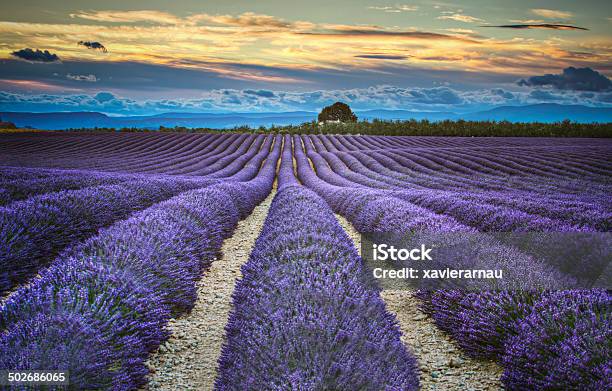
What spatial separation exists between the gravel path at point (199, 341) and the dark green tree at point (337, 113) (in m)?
82.5

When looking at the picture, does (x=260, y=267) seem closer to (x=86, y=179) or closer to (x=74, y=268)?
(x=74, y=268)

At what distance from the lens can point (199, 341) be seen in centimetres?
391

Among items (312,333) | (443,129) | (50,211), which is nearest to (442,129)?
(443,129)

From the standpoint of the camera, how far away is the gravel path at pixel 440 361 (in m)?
3.10

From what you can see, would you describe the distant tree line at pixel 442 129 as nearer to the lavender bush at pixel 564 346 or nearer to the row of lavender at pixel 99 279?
the row of lavender at pixel 99 279

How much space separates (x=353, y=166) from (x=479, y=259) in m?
21.0

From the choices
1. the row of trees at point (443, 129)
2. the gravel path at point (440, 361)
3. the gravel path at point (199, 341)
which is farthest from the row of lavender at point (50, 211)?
the row of trees at point (443, 129)

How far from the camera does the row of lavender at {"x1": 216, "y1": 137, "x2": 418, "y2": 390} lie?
7.04 ft

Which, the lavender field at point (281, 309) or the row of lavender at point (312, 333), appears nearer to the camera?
the row of lavender at point (312, 333)

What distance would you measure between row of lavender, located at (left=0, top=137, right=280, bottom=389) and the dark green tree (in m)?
80.6

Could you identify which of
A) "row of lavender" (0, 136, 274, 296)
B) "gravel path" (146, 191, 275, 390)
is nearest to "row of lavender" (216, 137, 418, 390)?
"gravel path" (146, 191, 275, 390)

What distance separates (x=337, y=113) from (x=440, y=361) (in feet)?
282

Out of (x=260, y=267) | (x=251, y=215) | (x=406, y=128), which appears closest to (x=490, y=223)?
(x=260, y=267)

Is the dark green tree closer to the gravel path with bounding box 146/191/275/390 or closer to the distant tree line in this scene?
the distant tree line
